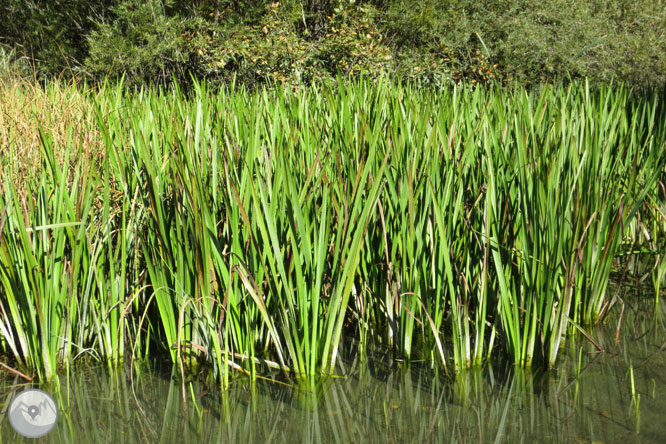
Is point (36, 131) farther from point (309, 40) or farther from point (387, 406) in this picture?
point (309, 40)

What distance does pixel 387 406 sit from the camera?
1.90 m

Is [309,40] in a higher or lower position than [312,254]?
higher

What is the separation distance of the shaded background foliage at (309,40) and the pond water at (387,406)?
594 cm

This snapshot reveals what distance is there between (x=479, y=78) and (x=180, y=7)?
4506 mm

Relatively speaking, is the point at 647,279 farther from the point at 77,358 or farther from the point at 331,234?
the point at 77,358

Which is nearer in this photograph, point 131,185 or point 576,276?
point 576,276

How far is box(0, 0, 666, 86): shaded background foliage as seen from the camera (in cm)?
827

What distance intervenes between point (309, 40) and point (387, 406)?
8237mm

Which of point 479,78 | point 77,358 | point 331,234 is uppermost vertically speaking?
point 479,78

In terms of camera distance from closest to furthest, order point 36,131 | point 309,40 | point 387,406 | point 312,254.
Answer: point 387,406 < point 312,254 < point 36,131 < point 309,40

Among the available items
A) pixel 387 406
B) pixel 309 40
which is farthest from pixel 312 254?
pixel 309 40

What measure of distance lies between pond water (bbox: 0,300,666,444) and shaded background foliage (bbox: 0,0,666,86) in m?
5.94

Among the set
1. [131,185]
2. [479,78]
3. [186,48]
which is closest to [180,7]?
[186,48]

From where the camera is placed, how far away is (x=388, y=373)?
2.12 m
